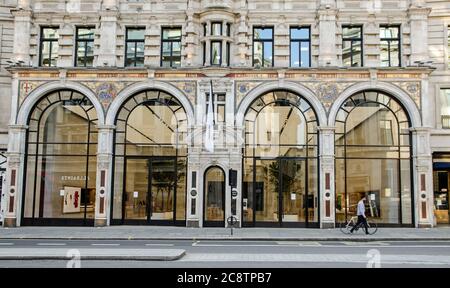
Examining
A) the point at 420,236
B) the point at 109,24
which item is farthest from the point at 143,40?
the point at 420,236

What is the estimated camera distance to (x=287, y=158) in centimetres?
2705

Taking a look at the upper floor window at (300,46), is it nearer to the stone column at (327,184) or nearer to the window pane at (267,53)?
the window pane at (267,53)

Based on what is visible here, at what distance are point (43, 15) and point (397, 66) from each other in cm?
2064

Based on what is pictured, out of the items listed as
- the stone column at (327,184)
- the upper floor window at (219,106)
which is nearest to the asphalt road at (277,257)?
the stone column at (327,184)

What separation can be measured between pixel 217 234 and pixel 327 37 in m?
12.9

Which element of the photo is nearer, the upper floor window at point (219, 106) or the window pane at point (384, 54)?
the upper floor window at point (219, 106)

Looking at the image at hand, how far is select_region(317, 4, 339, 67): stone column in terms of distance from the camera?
27328 millimetres

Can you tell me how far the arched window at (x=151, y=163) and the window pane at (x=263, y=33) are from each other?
6.03m

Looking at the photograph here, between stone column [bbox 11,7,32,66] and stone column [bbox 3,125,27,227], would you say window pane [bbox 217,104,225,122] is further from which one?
stone column [bbox 11,7,32,66]

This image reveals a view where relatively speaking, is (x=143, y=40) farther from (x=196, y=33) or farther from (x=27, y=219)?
(x=27, y=219)

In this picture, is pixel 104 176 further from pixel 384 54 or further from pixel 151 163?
pixel 384 54

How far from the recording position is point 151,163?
2739cm

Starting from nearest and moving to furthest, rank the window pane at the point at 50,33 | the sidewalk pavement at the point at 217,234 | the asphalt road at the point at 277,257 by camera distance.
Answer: the asphalt road at the point at 277,257
the sidewalk pavement at the point at 217,234
the window pane at the point at 50,33

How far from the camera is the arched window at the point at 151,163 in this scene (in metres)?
27.2
